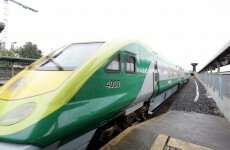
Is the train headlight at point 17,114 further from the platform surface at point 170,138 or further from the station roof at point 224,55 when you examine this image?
the station roof at point 224,55

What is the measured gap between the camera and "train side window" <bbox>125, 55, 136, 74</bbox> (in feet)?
13.4

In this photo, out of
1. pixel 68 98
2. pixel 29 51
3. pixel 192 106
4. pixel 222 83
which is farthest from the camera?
pixel 29 51

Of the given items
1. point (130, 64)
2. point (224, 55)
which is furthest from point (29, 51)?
point (130, 64)

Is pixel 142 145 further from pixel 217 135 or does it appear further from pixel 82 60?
→ pixel 217 135

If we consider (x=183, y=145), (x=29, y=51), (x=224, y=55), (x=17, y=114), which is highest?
(x=29, y=51)

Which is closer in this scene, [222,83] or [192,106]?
[222,83]

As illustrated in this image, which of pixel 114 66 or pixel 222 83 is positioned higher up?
pixel 114 66

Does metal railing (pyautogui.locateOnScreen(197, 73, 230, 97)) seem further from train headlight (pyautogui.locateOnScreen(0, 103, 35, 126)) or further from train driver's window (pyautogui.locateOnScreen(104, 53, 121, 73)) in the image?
train headlight (pyautogui.locateOnScreen(0, 103, 35, 126))

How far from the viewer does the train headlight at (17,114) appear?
84.6 inches

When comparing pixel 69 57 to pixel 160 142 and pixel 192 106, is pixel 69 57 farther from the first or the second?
pixel 192 106

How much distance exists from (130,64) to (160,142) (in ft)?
5.76

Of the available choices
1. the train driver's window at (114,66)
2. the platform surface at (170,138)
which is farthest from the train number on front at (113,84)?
the platform surface at (170,138)

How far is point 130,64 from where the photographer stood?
14.1 ft

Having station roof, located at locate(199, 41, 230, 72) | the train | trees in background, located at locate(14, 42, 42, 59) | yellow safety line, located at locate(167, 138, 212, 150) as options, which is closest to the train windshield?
the train
